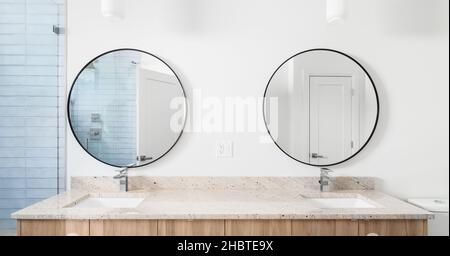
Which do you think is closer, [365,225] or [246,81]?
[365,225]

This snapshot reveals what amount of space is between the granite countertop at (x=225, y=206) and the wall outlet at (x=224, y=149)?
0.15 metres

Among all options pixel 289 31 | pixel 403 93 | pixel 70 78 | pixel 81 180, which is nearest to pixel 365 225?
pixel 403 93

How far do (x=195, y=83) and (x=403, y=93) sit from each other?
92 centimetres

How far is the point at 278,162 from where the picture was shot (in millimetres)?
1247

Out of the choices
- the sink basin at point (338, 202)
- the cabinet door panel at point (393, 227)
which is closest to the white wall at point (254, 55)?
the sink basin at point (338, 202)

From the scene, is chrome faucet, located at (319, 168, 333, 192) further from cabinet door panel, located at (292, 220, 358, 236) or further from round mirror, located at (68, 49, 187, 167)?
round mirror, located at (68, 49, 187, 167)

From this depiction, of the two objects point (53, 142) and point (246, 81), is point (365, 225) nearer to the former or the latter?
A: point (246, 81)

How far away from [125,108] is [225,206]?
61 centimetres

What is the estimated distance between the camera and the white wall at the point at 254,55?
4.03 feet

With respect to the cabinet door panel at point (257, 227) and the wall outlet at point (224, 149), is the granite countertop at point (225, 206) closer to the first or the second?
the cabinet door panel at point (257, 227)

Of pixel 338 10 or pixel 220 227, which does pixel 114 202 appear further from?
pixel 338 10
